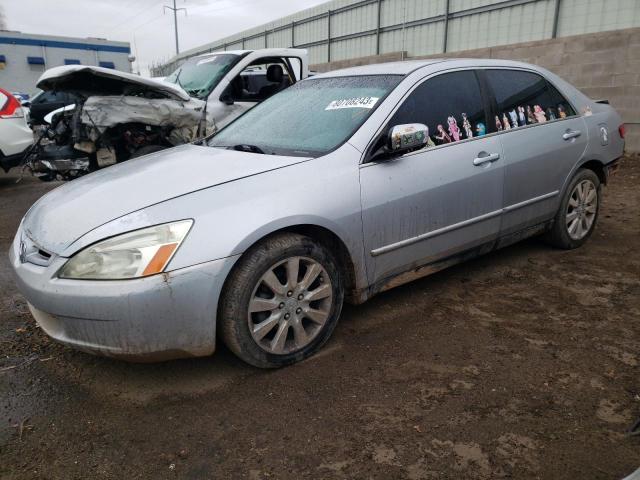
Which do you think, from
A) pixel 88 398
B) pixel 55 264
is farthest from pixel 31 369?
pixel 55 264

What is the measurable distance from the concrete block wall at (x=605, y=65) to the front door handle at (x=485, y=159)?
20.7 ft

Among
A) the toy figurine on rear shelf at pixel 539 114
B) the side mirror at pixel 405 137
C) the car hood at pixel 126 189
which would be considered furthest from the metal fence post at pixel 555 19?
the car hood at pixel 126 189

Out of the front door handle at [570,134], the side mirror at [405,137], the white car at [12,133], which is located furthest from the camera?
the white car at [12,133]

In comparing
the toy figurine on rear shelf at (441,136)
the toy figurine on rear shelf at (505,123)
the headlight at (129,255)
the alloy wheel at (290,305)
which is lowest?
the alloy wheel at (290,305)

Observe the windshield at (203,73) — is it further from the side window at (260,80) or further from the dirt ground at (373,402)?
the dirt ground at (373,402)

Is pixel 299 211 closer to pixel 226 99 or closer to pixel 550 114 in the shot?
pixel 550 114

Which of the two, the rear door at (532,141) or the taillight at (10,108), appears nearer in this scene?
the rear door at (532,141)

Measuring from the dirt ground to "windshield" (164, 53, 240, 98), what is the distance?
14.0ft

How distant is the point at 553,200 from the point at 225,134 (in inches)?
102

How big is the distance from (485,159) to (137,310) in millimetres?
2385

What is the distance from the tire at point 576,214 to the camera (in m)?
4.09

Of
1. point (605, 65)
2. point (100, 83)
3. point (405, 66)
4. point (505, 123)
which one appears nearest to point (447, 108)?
point (405, 66)

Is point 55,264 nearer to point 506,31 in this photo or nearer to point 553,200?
point 553,200

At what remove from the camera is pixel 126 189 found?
2.64m
